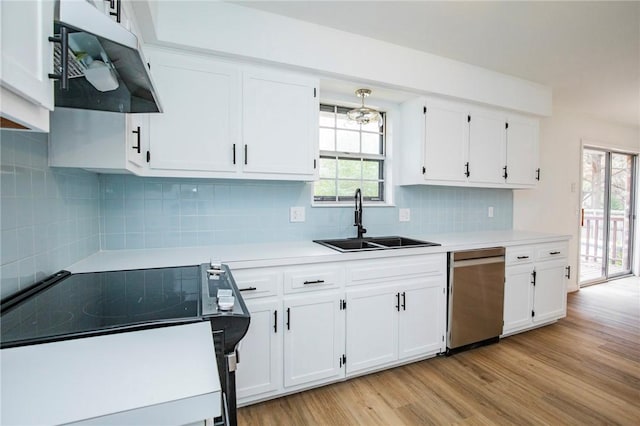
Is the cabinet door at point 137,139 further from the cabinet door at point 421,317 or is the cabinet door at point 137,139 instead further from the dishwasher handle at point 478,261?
the dishwasher handle at point 478,261

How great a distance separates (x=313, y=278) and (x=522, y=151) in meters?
2.71

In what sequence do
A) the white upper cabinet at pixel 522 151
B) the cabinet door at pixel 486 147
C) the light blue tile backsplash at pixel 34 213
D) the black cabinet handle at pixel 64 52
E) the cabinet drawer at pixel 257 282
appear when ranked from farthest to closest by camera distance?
1. the white upper cabinet at pixel 522 151
2. the cabinet door at pixel 486 147
3. the cabinet drawer at pixel 257 282
4. the light blue tile backsplash at pixel 34 213
5. the black cabinet handle at pixel 64 52

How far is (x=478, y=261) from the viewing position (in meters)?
2.55

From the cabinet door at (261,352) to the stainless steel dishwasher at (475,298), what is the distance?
1.40 m

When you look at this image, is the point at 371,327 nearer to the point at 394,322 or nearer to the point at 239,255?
the point at 394,322

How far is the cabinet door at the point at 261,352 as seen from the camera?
6.01 ft

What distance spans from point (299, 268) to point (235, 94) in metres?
1.20

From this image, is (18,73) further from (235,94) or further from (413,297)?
(413,297)

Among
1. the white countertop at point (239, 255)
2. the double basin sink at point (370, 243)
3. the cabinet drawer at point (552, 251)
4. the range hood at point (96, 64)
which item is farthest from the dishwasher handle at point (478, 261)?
the range hood at point (96, 64)

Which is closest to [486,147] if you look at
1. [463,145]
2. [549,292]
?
[463,145]

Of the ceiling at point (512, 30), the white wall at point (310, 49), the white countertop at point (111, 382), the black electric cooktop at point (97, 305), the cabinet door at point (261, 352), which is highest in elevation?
the ceiling at point (512, 30)

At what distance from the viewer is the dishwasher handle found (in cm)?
246

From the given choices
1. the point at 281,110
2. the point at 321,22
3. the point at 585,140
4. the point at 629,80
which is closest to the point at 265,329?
the point at 281,110

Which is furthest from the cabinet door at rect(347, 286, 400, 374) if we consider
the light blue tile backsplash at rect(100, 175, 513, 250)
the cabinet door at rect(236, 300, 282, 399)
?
the light blue tile backsplash at rect(100, 175, 513, 250)
